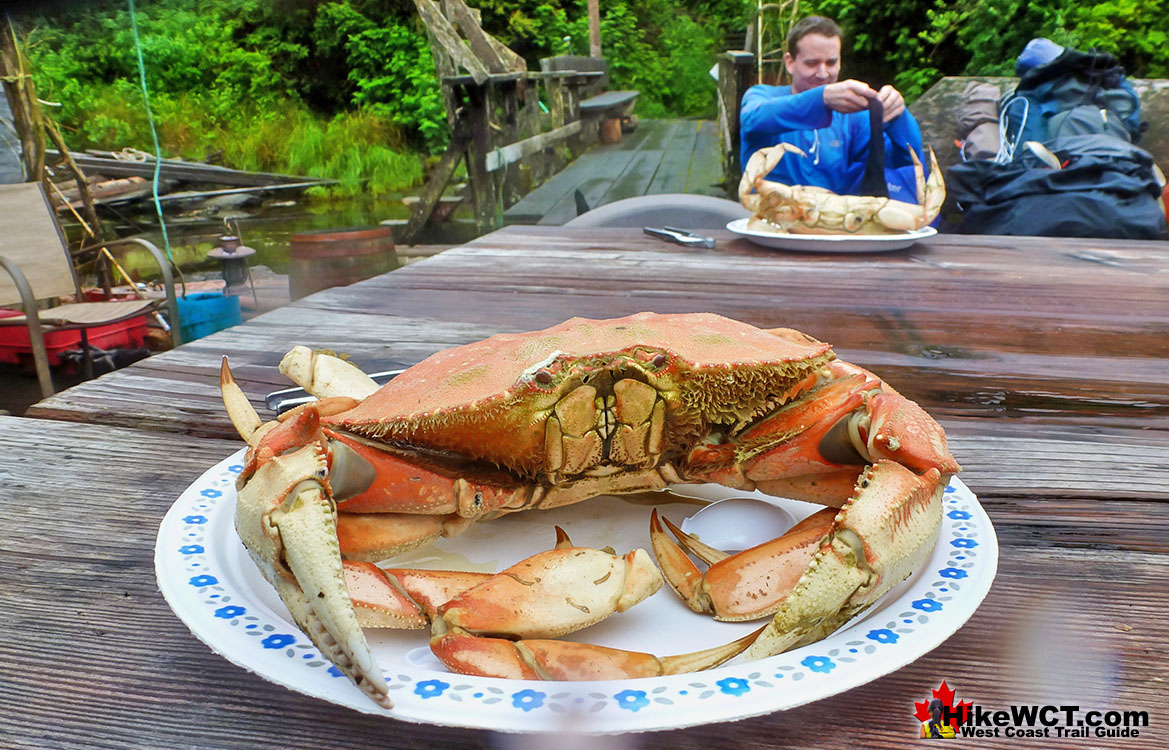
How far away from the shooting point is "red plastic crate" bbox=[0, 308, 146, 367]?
4852 mm

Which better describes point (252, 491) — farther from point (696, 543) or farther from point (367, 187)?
point (367, 187)

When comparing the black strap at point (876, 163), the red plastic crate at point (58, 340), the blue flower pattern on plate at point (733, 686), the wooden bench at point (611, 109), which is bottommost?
the red plastic crate at point (58, 340)

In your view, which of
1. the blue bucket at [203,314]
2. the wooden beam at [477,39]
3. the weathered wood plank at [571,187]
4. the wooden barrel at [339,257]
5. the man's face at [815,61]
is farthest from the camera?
the wooden beam at [477,39]

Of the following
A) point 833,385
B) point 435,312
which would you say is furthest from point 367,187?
point 833,385

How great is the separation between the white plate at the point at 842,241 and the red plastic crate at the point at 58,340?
13.7 feet

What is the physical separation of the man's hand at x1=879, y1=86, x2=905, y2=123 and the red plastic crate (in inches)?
180

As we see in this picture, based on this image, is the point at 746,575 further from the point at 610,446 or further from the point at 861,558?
the point at 610,446

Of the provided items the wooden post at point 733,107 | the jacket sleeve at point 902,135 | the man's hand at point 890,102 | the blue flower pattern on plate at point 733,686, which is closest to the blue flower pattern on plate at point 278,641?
the blue flower pattern on plate at point 733,686

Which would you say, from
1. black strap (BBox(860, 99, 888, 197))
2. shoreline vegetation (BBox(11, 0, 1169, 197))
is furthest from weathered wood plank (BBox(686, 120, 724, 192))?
black strap (BBox(860, 99, 888, 197))

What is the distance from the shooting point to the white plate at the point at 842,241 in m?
2.73

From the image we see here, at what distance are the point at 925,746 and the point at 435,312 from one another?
1774mm

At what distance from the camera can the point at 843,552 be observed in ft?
2.44

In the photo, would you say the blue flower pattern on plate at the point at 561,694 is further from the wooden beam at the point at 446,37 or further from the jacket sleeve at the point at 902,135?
the wooden beam at the point at 446,37

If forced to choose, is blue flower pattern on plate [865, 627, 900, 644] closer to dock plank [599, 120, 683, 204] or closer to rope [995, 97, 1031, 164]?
A: rope [995, 97, 1031, 164]
